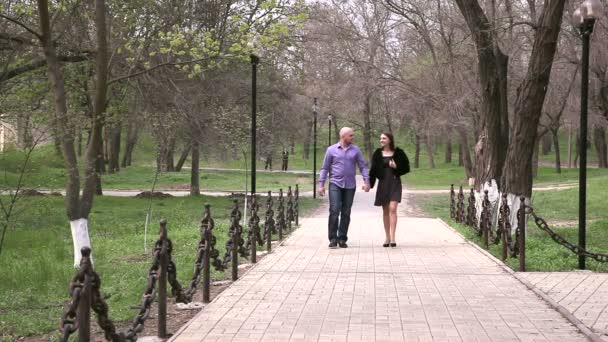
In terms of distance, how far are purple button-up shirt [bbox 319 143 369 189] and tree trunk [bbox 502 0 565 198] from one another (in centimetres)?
341

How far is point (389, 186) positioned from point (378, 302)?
5.08m

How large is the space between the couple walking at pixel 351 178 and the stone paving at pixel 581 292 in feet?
11.0

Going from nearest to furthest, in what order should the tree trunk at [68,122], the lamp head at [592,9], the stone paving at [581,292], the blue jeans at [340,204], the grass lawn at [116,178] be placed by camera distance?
the stone paving at [581,292] < the grass lawn at [116,178] < the lamp head at [592,9] < the tree trunk at [68,122] < the blue jeans at [340,204]

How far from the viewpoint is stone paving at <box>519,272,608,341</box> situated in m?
6.68

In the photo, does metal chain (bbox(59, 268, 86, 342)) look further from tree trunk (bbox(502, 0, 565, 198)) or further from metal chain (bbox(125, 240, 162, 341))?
tree trunk (bbox(502, 0, 565, 198))

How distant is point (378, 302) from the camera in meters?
7.38

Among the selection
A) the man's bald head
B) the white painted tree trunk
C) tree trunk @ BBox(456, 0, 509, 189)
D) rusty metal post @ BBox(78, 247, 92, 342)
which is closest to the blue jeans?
the man's bald head

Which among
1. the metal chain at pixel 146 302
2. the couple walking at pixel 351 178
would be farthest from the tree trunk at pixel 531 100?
the metal chain at pixel 146 302

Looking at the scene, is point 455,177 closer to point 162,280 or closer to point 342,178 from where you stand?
point 342,178

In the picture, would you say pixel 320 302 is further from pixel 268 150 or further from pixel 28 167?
pixel 268 150

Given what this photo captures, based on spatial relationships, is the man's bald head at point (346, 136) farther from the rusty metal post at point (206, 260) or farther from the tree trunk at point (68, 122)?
the rusty metal post at point (206, 260)

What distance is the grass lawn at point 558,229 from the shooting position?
1037 centimetres

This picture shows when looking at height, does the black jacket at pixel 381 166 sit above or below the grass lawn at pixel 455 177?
above

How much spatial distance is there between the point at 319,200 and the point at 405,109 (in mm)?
6086
